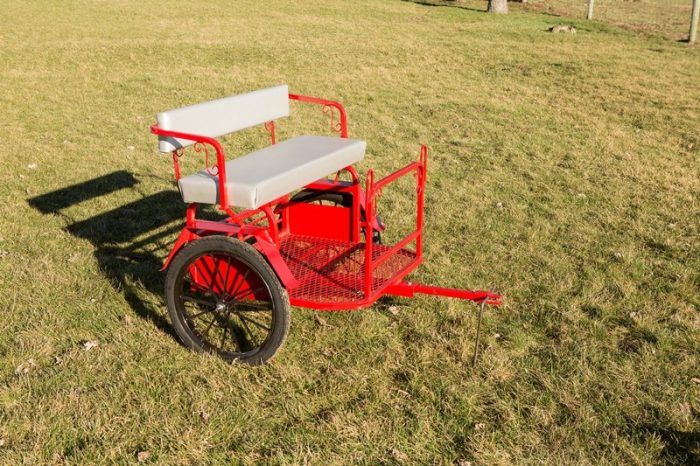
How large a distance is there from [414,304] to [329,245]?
72 cm

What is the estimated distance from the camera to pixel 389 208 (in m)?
7.02

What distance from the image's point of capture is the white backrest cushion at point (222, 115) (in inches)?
174

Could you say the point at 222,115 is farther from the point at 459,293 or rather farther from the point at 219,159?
the point at 459,293

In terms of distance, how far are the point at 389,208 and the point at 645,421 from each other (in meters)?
3.59

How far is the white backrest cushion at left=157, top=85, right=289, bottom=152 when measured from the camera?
4.43 meters

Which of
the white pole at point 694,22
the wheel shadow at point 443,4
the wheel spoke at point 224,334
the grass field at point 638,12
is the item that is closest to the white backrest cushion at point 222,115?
the wheel spoke at point 224,334

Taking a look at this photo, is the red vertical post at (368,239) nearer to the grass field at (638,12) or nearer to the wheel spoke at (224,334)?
the wheel spoke at (224,334)

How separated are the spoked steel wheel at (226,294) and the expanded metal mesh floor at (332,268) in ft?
0.84

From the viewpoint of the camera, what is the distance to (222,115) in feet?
16.2

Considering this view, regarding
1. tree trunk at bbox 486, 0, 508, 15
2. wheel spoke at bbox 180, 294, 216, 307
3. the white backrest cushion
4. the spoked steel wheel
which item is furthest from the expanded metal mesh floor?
tree trunk at bbox 486, 0, 508, 15

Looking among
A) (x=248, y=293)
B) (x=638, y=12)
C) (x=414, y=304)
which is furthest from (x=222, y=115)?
(x=638, y=12)

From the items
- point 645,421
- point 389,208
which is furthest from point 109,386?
point 389,208

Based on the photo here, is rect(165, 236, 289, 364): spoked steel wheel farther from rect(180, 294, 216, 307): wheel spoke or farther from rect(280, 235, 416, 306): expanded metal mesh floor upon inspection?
rect(280, 235, 416, 306): expanded metal mesh floor

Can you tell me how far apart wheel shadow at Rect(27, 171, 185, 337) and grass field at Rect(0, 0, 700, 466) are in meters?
0.03
